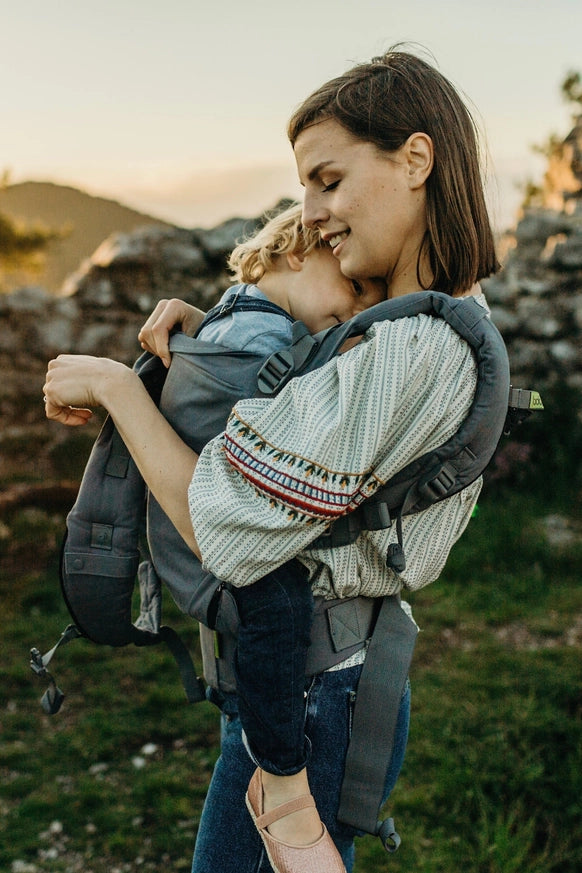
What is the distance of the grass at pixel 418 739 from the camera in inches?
126

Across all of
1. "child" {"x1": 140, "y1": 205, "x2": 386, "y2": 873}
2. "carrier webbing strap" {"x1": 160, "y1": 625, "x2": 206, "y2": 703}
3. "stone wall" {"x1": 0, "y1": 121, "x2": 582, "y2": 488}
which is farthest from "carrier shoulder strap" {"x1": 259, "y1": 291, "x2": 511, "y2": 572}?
"stone wall" {"x1": 0, "y1": 121, "x2": 582, "y2": 488}

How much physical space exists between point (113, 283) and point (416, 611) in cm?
356

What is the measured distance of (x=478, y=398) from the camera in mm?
1395

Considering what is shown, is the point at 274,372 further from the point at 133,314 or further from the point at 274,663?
the point at 133,314

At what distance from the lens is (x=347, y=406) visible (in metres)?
1.31

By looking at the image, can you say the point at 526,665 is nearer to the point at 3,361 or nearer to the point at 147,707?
the point at 147,707

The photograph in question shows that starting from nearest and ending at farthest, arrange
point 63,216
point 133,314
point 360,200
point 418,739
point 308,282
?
point 360,200
point 308,282
point 418,739
point 133,314
point 63,216

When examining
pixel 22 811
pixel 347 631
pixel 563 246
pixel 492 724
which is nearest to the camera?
pixel 347 631

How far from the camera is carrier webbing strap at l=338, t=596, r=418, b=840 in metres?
1.50

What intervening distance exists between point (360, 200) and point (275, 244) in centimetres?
34

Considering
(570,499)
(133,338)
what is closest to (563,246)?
(570,499)

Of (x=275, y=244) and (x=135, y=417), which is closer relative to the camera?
(x=135, y=417)

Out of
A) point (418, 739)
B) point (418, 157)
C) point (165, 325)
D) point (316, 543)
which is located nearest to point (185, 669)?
point (316, 543)

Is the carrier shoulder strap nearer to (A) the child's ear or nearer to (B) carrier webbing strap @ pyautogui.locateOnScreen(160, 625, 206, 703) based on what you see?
(A) the child's ear
